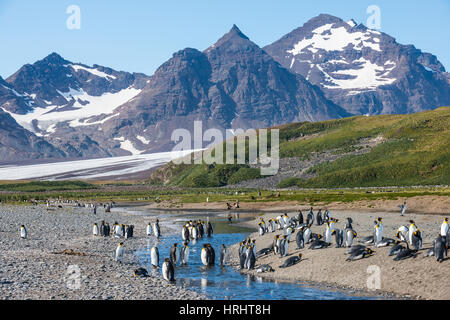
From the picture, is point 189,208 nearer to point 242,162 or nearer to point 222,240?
point 222,240

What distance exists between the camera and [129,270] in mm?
24656

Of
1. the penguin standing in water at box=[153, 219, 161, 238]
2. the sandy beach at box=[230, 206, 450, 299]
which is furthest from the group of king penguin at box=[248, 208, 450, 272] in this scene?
the penguin standing in water at box=[153, 219, 161, 238]

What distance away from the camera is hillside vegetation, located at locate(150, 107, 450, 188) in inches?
3462

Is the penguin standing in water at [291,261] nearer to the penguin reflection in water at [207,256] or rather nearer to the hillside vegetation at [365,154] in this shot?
the penguin reflection in water at [207,256]

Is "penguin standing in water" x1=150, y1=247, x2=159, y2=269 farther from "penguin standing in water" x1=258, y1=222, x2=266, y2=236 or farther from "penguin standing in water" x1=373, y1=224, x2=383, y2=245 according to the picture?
"penguin standing in water" x1=258, y1=222, x2=266, y2=236

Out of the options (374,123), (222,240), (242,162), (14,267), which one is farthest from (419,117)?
(14,267)

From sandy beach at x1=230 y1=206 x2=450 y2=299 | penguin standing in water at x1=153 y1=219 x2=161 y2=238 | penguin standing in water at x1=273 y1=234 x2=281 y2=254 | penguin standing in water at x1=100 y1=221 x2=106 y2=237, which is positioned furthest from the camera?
penguin standing in water at x1=100 y1=221 x2=106 y2=237

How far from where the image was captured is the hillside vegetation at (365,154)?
87.9 m

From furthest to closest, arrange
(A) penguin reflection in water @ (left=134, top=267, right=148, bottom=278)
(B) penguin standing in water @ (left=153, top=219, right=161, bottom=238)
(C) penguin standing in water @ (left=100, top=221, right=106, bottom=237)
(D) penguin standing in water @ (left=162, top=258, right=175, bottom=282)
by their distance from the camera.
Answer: (C) penguin standing in water @ (left=100, top=221, right=106, bottom=237), (B) penguin standing in water @ (left=153, top=219, right=161, bottom=238), (A) penguin reflection in water @ (left=134, top=267, right=148, bottom=278), (D) penguin standing in water @ (left=162, top=258, right=175, bottom=282)

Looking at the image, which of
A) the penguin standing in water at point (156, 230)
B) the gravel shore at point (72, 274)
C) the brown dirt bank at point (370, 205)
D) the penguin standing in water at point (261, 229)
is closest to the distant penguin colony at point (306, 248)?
the gravel shore at point (72, 274)

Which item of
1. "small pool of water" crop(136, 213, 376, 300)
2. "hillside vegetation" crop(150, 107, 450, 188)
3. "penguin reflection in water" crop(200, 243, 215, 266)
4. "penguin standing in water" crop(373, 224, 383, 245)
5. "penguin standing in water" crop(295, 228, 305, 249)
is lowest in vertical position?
"small pool of water" crop(136, 213, 376, 300)

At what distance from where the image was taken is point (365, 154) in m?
106

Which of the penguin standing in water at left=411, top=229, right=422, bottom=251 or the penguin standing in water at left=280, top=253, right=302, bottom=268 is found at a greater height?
the penguin standing in water at left=411, top=229, right=422, bottom=251

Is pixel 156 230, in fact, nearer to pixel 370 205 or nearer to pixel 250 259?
pixel 250 259
